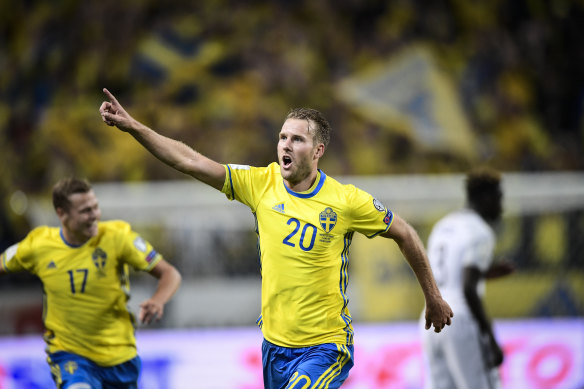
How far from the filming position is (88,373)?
4.39 m

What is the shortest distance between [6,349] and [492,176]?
4840 mm

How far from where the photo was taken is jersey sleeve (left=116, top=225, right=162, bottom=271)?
177 inches

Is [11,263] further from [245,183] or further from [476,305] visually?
[476,305]

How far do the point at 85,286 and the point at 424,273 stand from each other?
1988 millimetres

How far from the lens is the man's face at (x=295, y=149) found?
347 centimetres

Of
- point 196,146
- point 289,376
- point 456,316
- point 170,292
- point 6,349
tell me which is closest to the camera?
point 289,376

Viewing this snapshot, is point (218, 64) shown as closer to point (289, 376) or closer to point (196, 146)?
point (196, 146)

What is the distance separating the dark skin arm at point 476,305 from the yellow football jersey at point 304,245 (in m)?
1.36

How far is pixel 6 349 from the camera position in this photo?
7.26 metres

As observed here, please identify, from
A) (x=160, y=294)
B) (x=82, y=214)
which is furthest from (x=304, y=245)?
(x=82, y=214)

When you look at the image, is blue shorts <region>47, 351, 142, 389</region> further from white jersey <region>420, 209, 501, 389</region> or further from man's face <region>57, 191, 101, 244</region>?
white jersey <region>420, 209, 501, 389</region>

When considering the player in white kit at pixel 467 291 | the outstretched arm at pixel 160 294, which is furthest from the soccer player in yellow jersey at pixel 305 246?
the player in white kit at pixel 467 291

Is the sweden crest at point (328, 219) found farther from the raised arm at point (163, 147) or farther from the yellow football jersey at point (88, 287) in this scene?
the yellow football jersey at point (88, 287)

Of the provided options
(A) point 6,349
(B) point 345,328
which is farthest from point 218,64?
(B) point 345,328
